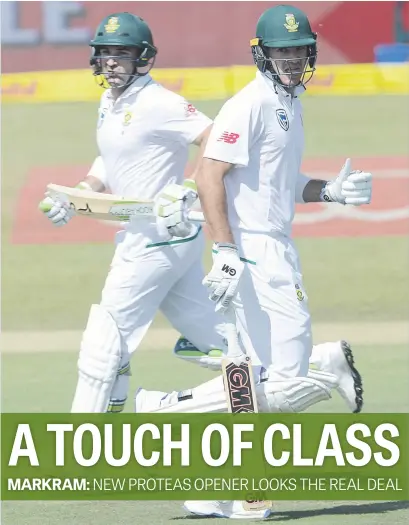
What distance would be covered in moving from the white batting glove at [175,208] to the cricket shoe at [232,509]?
4.27ft

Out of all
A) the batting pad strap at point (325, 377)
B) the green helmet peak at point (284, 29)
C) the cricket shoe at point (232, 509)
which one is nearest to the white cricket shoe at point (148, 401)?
the cricket shoe at point (232, 509)

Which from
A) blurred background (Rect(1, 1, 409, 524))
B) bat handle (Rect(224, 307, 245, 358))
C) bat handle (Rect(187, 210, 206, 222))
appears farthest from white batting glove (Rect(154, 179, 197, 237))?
blurred background (Rect(1, 1, 409, 524))

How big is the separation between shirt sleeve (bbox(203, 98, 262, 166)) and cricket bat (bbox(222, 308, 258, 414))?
81 centimetres

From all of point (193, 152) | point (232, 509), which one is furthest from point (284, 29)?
point (193, 152)

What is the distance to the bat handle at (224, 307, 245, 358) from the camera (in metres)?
5.75

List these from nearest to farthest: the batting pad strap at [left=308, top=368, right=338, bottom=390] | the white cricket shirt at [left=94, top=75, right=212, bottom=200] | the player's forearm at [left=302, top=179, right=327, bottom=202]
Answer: the batting pad strap at [left=308, top=368, right=338, bottom=390], the player's forearm at [left=302, top=179, right=327, bottom=202], the white cricket shirt at [left=94, top=75, right=212, bottom=200]

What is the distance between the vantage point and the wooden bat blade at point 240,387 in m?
5.70

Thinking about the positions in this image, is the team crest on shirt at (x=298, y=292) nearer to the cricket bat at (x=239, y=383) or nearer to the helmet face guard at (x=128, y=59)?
the cricket bat at (x=239, y=383)

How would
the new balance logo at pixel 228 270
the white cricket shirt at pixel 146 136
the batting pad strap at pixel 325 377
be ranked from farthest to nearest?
the white cricket shirt at pixel 146 136 → the batting pad strap at pixel 325 377 → the new balance logo at pixel 228 270

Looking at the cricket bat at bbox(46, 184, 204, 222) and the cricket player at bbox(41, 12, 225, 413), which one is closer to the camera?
the cricket player at bbox(41, 12, 225, 413)

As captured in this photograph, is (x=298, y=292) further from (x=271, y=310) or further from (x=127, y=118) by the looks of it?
(x=127, y=118)

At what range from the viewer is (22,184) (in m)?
14.0

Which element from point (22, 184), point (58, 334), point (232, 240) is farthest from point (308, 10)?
point (232, 240)

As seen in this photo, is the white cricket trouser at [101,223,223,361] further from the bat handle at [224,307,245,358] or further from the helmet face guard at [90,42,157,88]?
the bat handle at [224,307,245,358]
